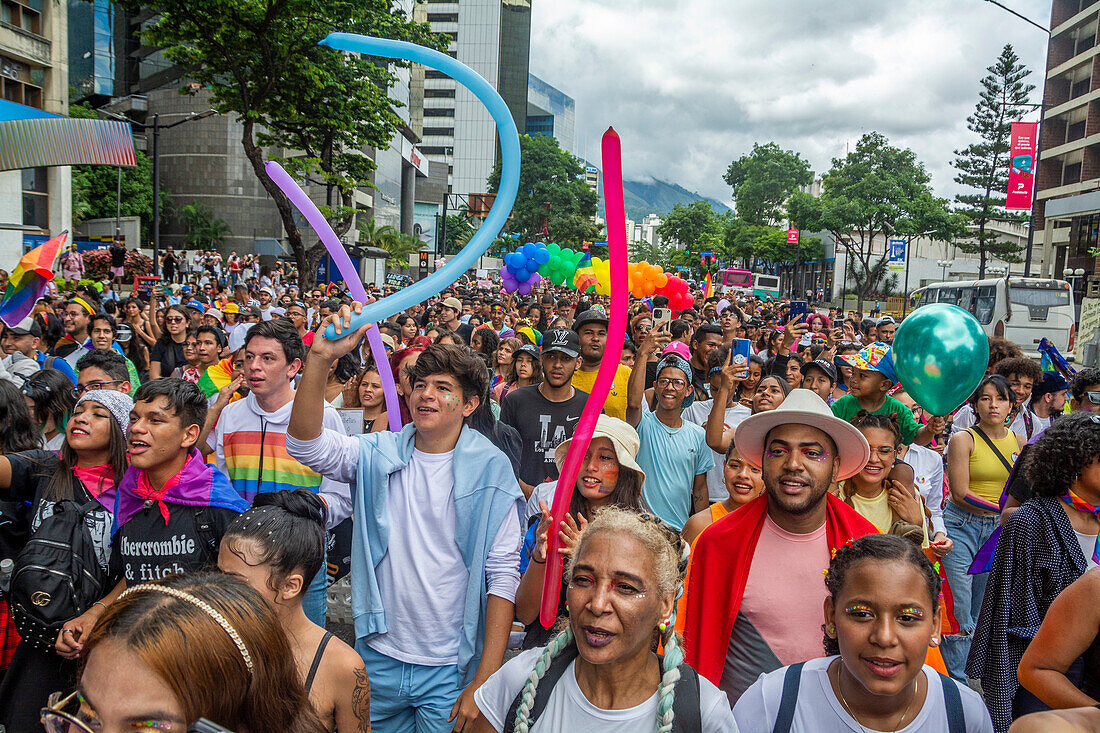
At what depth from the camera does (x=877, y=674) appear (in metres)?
1.96

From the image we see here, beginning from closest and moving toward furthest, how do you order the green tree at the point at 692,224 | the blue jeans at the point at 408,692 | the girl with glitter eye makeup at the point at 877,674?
the girl with glitter eye makeup at the point at 877,674, the blue jeans at the point at 408,692, the green tree at the point at 692,224

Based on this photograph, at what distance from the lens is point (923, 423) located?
17.7 ft

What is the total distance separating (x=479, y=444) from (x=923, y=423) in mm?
3683

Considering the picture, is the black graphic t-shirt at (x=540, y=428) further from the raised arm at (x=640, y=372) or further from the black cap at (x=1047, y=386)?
the black cap at (x=1047, y=386)

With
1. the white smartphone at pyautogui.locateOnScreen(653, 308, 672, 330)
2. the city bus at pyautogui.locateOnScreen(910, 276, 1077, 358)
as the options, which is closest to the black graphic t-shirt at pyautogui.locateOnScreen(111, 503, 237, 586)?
the white smartphone at pyautogui.locateOnScreen(653, 308, 672, 330)

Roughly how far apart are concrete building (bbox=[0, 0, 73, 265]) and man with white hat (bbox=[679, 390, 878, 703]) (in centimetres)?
2231

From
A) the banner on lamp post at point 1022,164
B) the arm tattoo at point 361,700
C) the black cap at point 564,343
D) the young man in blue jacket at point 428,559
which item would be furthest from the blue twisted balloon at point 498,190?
the banner on lamp post at point 1022,164

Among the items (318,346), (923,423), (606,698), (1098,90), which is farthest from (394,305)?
(1098,90)

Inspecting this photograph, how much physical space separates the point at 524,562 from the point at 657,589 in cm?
122

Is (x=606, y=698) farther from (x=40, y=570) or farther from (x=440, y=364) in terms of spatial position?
(x=40, y=570)

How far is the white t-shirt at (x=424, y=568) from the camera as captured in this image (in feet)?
9.54

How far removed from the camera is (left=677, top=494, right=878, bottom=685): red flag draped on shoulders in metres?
2.66

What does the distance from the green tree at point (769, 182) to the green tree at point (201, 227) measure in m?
45.9

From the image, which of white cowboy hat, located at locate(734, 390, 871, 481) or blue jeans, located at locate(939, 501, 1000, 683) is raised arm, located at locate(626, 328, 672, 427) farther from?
blue jeans, located at locate(939, 501, 1000, 683)
